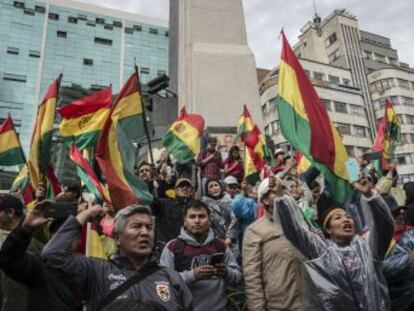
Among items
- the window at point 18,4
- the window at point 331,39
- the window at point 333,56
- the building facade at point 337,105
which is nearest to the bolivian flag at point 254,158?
the building facade at point 337,105

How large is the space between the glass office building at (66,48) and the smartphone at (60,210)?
4157 cm

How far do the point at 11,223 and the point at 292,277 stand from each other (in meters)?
2.29

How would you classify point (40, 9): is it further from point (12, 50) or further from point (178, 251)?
point (178, 251)

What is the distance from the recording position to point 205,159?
7594 mm

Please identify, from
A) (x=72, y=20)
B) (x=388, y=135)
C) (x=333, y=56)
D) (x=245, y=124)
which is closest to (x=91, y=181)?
(x=245, y=124)

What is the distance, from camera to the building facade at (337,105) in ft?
149

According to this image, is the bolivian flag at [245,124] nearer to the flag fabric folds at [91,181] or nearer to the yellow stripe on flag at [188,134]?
the yellow stripe on flag at [188,134]

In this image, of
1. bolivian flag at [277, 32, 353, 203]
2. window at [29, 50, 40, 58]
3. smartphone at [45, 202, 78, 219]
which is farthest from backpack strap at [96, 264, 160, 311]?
window at [29, 50, 40, 58]

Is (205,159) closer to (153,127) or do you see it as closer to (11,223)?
(11,223)

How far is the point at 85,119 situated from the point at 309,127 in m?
3.46

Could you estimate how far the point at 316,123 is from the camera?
154 inches

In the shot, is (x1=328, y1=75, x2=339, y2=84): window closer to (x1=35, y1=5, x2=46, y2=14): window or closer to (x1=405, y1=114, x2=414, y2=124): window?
(x1=405, y1=114, x2=414, y2=124): window

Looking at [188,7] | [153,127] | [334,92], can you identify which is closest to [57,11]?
[334,92]

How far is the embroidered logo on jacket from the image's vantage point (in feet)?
7.72
